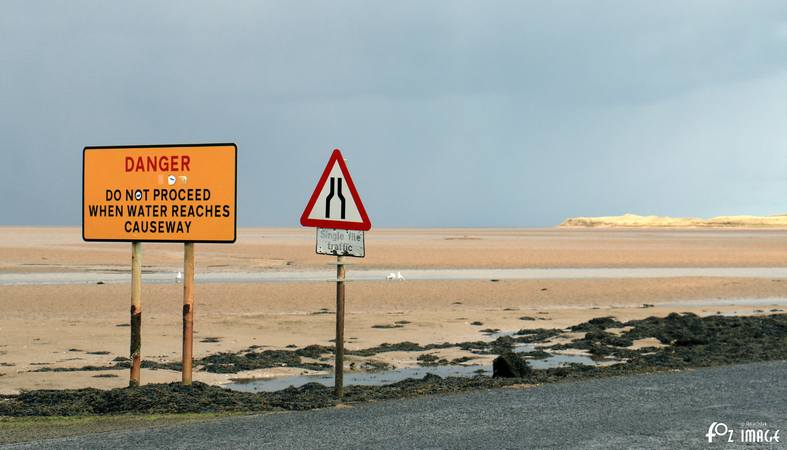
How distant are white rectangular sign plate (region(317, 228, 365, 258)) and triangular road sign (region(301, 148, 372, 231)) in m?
0.08

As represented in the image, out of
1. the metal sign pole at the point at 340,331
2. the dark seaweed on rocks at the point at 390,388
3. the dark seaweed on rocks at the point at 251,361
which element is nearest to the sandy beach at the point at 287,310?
the dark seaweed on rocks at the point at 251,361

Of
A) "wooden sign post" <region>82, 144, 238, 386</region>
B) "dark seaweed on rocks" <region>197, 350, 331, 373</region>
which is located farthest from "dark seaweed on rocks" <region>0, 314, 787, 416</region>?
"wooden sign post" <region>82, 144, 238, 386</region>

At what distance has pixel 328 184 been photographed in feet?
37.0

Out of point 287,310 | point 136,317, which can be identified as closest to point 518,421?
point 136,317

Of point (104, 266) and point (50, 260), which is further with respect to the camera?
point (50, 260)

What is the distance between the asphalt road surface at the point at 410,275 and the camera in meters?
35.8

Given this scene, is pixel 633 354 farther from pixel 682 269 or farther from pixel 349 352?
pixel 682 269

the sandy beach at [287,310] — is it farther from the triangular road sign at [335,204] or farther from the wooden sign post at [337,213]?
the triangular road sign at [335,204]

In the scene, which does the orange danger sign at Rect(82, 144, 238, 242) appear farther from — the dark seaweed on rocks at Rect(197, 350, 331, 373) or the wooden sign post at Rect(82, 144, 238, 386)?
the dark seaweed on rocks at Rect(197, 350, 331, 373)

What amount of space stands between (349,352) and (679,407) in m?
8.56

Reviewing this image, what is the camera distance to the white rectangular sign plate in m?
11.3

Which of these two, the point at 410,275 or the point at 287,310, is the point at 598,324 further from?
the point at 410,275

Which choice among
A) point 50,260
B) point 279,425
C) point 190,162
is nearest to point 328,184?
point 190,162

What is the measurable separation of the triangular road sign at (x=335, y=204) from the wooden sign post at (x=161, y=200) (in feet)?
4.29
